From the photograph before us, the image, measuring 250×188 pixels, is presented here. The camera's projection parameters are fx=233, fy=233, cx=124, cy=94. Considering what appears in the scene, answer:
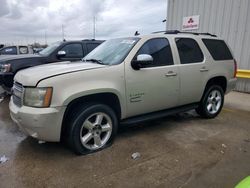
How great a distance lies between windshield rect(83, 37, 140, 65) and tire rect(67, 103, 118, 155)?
82cm

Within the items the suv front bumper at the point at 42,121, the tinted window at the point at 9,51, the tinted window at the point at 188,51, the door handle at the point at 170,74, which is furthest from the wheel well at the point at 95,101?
the tinted window at the point at 9,51

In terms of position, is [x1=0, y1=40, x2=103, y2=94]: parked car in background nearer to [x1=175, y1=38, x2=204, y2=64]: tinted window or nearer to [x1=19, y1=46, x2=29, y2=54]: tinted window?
[x1=175, y1=38, x2=204, y2=64]: tinted window

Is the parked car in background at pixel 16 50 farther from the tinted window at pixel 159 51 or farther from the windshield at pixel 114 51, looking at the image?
the tinted window at pixel 159 51

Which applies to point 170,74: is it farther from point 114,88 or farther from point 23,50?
point 23,50

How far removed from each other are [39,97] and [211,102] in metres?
3.89

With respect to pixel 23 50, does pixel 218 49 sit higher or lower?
higher

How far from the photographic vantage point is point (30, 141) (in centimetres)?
408

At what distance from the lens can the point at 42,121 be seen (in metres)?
3.10

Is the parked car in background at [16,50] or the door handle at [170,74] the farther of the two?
the parked car in background at [16,50]

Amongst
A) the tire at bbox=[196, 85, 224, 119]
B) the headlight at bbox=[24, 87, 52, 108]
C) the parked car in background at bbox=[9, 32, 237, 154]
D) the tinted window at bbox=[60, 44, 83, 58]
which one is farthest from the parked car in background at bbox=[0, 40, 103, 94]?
the tire at bbox=[196, 85, 224, 119]

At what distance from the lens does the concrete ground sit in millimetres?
2932

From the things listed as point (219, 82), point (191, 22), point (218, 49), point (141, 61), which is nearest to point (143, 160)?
point (141, 61)

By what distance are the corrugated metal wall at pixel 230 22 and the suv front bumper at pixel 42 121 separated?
25.1 ft

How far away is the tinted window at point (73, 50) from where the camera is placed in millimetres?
7664
